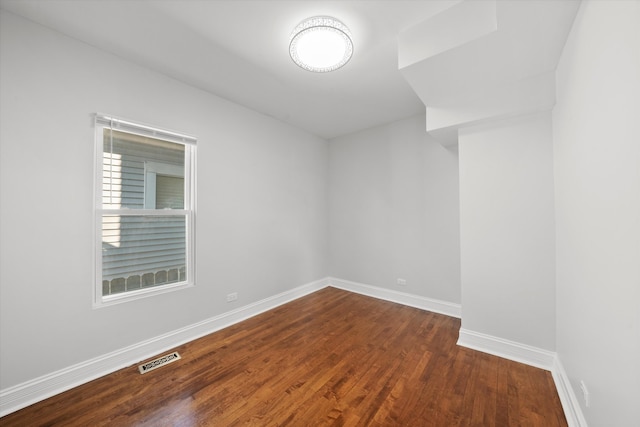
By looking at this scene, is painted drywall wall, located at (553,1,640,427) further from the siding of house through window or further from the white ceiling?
the siding of house through window

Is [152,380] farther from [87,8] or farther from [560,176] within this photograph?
[560,176]

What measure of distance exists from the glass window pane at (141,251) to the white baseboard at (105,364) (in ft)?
1.77

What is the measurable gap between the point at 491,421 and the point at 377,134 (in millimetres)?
3563

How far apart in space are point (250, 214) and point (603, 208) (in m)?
3.10

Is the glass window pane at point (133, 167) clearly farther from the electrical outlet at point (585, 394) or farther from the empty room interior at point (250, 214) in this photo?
the electrical outlet at point (585, 394)

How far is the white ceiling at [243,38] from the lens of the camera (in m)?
1.66

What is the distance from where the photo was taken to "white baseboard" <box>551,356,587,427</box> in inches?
56.1

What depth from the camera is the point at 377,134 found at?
3898 mm

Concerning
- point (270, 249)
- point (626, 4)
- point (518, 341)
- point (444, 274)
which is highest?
point (626, 4)

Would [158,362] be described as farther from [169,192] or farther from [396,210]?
[396,210]

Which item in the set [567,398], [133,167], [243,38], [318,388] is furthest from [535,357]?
[133,167]

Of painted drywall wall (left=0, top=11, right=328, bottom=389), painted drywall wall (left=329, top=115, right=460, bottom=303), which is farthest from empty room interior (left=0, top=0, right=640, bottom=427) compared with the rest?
painted drywall wall (left=329, top=115, right=460, bottom=303)

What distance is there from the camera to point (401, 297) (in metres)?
3.58

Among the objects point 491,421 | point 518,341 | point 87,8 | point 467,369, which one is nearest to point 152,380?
point 491,421
